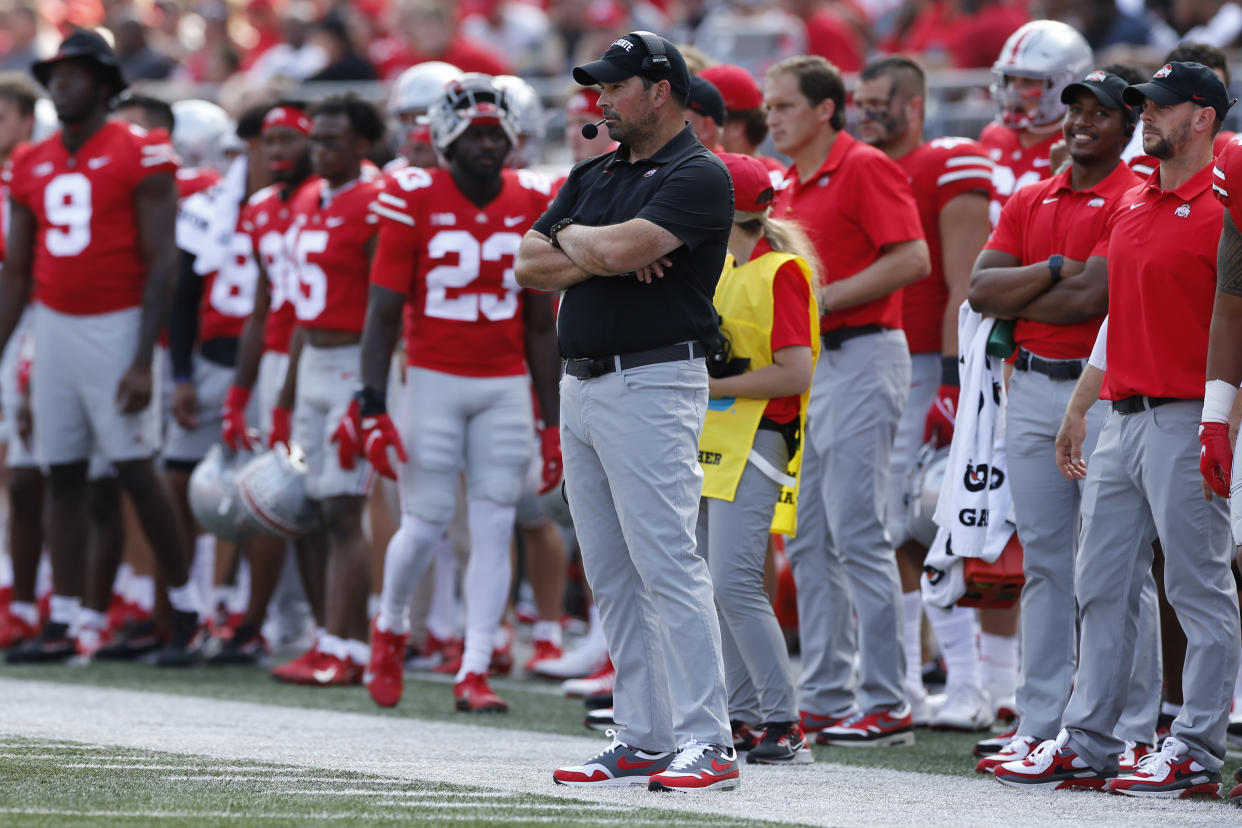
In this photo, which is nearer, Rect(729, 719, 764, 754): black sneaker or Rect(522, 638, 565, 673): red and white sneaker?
Rect(729, 719, 764, 754): black sneaker

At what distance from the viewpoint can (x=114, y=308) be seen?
917 cm

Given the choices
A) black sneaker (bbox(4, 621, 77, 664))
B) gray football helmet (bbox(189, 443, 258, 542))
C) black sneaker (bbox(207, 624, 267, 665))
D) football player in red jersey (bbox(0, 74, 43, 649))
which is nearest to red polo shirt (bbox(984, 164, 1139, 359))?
gray football helmet (bbox(189, 443, 258, 542))

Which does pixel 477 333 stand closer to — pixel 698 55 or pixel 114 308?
pixel 698 55

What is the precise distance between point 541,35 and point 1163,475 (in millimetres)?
11548

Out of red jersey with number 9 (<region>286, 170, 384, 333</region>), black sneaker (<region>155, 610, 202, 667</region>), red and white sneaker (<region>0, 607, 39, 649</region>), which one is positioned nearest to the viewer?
red jersey with number 9 (<region>286, 170, 384, 333</region>)

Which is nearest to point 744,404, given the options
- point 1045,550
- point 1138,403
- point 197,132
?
point 1045,550

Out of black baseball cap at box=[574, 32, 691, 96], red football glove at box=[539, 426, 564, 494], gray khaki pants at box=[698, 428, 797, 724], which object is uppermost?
black baseball cap at box=[574, 32, 691, 96]

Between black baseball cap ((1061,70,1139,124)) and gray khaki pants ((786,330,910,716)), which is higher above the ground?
black baseball cap ((1061,70,1139,124))

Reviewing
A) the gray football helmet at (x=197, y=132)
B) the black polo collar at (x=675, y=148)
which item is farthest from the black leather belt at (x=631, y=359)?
the gray football helmet at (x=197, y=132)

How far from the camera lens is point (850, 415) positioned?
6.90 meters

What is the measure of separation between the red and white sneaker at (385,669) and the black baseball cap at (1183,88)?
3599mm

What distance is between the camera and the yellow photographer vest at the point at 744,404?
6.18 m

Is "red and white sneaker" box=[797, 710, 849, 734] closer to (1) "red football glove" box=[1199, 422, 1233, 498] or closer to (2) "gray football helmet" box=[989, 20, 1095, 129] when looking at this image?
(1) "red football glove" box=[1199, 422, 1233, 498]

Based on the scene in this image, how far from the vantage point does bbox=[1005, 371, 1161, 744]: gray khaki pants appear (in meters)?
5.97
